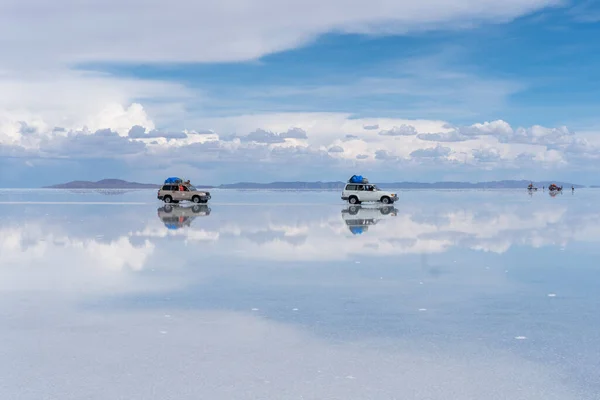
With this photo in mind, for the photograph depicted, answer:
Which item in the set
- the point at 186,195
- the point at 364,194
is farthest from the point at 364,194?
the point at 186,195

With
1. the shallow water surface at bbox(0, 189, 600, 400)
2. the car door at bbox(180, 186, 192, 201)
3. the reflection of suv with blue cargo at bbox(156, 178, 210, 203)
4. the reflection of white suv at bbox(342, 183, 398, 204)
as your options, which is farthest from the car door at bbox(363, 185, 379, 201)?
the shallow water surface at bbox(0, 189, 600, 400)

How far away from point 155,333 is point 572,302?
7.07 meters

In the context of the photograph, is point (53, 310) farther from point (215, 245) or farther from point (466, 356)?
point (215, 245)

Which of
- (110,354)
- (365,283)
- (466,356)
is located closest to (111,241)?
(365,283)

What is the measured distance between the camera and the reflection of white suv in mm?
55250

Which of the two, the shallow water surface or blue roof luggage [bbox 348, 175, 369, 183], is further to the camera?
blue roof luggage [bbox 348, 175, 369, 183]

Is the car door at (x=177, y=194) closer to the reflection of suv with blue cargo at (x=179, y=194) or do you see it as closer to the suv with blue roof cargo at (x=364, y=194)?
the reflection of suv with blue cargo at (x=179, y=194)

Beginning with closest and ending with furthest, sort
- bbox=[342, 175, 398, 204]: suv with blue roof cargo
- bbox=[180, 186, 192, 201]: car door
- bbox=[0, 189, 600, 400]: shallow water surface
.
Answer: bbox=[0, 189, 600, 400]: shallow water surface, bbox=[342, 175, 398, 204]: suv with blue roof cargo, bbox=[180, 186, 192, 201]: car door

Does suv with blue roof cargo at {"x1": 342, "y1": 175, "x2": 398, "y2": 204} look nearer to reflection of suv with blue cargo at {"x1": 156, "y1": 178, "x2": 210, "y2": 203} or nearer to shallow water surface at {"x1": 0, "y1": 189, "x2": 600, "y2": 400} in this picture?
reflection of suv with blue cargo at {"x1": 156, "y1": 178, "x2": 210, "y2": 203}

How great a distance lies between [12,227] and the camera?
92.0ft

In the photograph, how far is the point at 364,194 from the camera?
56.2 m

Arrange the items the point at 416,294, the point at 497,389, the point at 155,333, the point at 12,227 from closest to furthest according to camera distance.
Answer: the point at 497,389 < the point at 155,333 < the point at 416,294 < the point at 12,227

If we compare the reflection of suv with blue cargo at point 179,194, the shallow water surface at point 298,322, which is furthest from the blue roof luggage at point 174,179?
the shallow water surface at point 298,322

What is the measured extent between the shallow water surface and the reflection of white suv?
1370 inches
